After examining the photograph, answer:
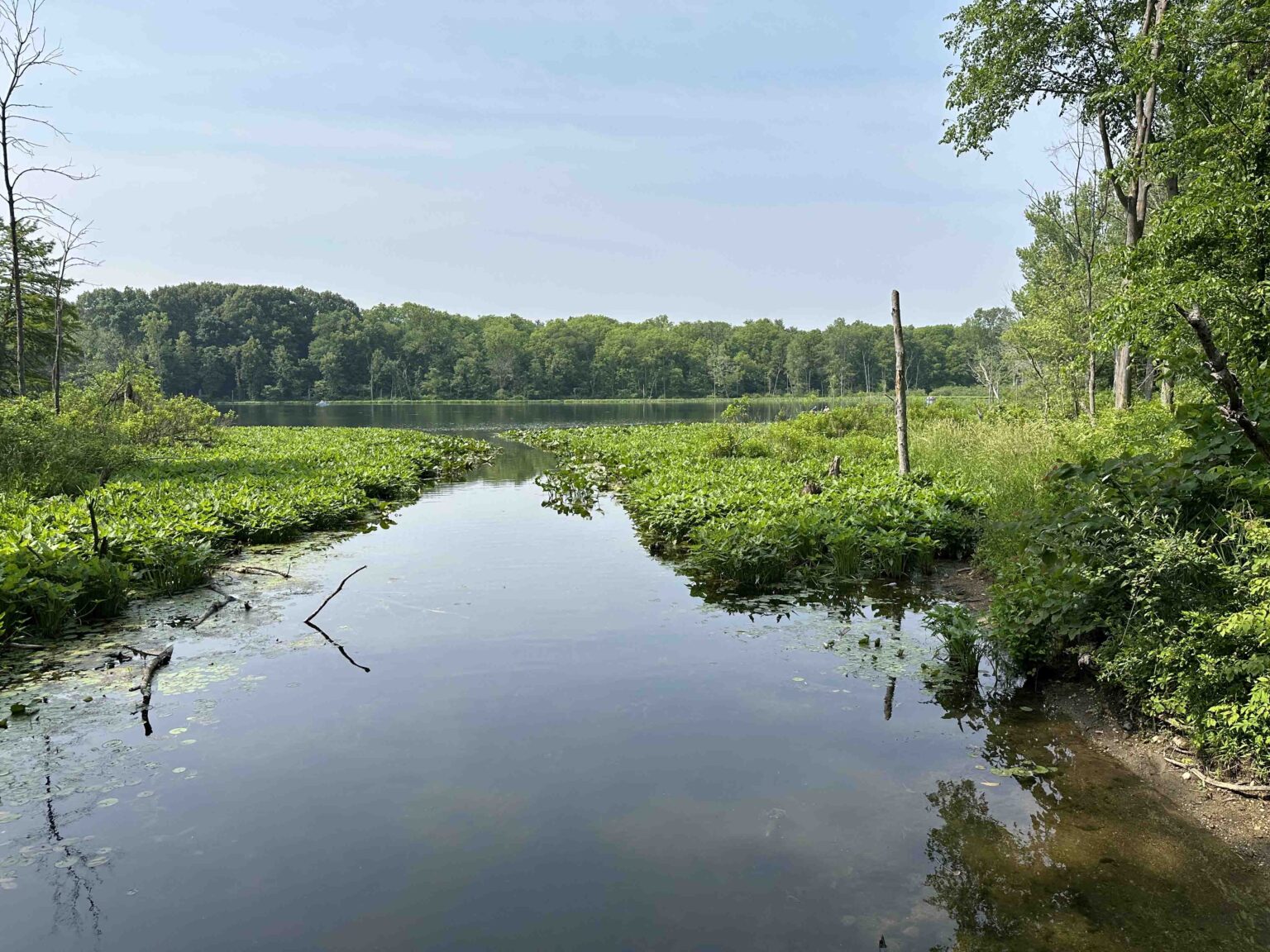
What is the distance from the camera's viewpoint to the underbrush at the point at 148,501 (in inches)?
291

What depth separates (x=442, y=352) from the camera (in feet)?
381

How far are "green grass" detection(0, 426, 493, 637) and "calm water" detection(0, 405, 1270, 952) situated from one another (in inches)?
27.8

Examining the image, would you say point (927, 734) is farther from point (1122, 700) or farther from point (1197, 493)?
point (1197, 493)

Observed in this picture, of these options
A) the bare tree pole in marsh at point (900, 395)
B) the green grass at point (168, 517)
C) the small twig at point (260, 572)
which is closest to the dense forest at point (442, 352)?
the green grass at point (168, 517)

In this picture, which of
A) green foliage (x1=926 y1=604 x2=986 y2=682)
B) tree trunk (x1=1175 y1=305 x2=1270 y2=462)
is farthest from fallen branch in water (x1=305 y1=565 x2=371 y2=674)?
tree trunk (x1=1175 y1=305 x2=1270 y2=462)

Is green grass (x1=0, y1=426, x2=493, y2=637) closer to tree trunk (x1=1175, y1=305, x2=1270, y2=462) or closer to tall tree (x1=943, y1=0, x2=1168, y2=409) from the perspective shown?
tree trunk (x1=1175, y1=305, x2=1270, y2=462)

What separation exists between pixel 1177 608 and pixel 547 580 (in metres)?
6.92

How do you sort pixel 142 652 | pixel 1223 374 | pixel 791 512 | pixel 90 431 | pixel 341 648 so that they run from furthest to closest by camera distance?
pixel 90 431 < pixel 791 512 < pixel 341 648 < pixel 142 652 < pixel 1223 374

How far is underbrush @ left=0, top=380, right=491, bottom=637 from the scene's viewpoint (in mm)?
7383

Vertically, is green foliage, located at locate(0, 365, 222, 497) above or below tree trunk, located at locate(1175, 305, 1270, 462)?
below

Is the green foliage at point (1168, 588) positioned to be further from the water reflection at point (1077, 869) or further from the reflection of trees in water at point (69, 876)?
the reflection of trees in water at point (69, 876)

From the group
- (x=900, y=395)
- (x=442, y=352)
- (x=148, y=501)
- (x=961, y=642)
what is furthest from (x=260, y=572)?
(x=442, y=352)

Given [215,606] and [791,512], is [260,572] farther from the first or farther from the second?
[791,512]

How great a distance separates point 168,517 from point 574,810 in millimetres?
8439
